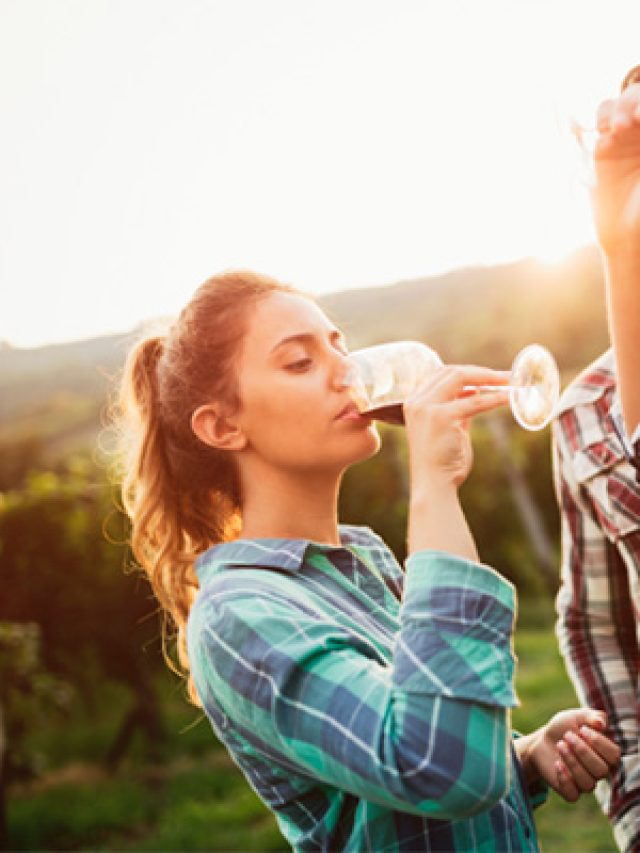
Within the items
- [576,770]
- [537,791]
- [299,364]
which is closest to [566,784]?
[576,770]

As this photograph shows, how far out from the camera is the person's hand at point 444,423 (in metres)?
1.66

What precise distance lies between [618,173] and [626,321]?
0.35m

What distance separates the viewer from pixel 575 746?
1863mm

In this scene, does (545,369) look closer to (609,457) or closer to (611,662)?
(609,457)

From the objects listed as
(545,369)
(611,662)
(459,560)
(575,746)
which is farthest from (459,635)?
(611,662)

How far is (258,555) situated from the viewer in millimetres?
1875

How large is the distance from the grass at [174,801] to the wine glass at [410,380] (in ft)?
14.3

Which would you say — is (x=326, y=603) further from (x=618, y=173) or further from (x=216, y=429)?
(x=618, y=173)

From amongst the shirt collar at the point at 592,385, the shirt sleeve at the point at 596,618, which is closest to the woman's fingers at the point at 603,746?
the shirt sleeve at the point at 596,618

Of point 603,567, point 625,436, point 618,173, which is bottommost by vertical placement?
point 603,567

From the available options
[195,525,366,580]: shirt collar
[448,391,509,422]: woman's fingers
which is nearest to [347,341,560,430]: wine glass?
[448,391,509,422]: woman's fingers

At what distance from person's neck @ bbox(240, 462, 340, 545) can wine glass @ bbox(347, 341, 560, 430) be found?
177 mm

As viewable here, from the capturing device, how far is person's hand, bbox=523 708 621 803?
6.04ft

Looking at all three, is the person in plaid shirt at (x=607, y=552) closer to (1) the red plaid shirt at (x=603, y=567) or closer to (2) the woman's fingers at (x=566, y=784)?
(1) the red plaid shirt at (x=603, y=567)
